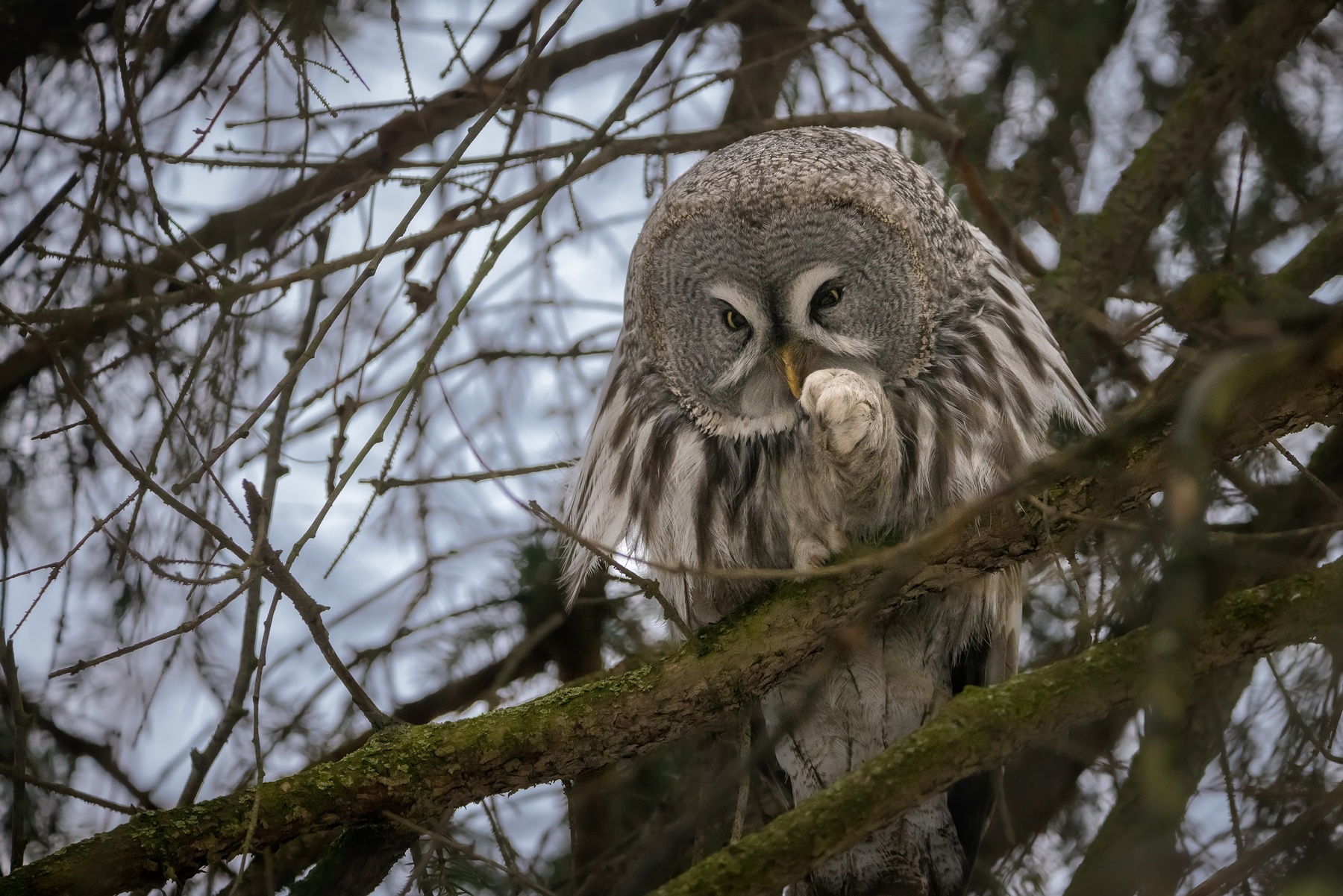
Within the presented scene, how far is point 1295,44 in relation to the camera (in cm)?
276

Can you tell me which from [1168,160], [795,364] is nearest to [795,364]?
[795,364]

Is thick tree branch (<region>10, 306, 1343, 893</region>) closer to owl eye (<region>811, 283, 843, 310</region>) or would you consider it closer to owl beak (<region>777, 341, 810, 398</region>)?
owl beak (<region>777, 341, 810, 398</region>)

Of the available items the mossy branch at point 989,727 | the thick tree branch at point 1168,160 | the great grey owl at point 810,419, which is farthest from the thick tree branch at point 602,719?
the thick tree branch at point 1168,160

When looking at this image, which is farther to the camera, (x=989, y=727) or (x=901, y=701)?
(x=901, y=701)

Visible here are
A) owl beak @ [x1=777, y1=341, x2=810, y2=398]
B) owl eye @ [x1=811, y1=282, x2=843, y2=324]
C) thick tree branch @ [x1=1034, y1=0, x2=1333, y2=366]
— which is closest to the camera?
owl beak @ [x1=777, y1=341, x2=810, y2=398]

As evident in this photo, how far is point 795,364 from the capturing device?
2379 mm

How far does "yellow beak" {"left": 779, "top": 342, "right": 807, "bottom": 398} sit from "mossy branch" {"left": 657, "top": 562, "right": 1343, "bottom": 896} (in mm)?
698

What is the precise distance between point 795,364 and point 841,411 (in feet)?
1.14

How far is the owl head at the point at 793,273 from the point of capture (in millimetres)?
2434

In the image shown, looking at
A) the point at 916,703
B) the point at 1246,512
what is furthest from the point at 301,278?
the point at 1246,512

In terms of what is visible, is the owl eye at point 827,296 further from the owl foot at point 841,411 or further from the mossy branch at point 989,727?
the mossy branch at point 989,727

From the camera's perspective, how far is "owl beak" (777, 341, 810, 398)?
92.1 inches

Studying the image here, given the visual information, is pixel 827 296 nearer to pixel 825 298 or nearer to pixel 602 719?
pixel 825 298

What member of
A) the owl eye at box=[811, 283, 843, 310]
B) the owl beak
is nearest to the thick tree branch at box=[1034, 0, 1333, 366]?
the owl eye at box=[811, 283, 843, 310]
